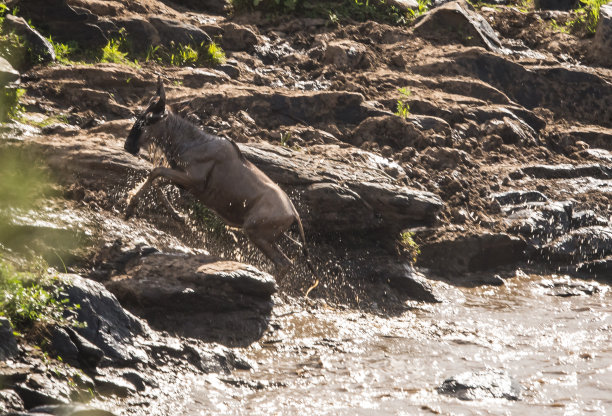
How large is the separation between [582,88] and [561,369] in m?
8.57

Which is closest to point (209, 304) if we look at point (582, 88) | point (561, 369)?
point (561, 369)

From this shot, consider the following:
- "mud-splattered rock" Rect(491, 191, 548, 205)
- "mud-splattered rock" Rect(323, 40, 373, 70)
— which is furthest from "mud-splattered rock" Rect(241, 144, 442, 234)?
"mud-splattered rock" Rect(323, 40, 373, 70)

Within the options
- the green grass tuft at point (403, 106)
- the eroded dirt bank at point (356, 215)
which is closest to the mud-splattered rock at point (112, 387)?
the eroded dirt bank at point (356, 215)

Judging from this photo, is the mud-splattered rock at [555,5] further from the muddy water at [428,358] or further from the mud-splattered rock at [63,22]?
the mud-splattered rock at [63,22]

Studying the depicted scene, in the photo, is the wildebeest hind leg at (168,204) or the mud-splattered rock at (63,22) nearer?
the wildebeest hind leg at (168,204)

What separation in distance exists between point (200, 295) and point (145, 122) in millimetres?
1952

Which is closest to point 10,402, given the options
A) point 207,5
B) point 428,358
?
point 428,358

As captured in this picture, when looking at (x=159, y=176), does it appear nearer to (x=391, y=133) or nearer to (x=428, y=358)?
(x=428, y=358)

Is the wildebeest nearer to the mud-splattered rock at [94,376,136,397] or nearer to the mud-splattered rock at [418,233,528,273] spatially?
the mud-splattered rock at [94,376,136,397]

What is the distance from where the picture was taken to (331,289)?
32.4 feet

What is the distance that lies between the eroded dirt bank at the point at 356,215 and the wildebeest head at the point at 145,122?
69 centimetres

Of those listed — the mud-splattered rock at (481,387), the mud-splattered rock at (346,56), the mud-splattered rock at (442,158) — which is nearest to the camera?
the mud-splattered rock at (481,387)

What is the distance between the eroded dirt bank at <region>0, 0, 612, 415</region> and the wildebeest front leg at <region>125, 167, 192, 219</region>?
0.29 metres

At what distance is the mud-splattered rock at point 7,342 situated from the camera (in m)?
6.25
